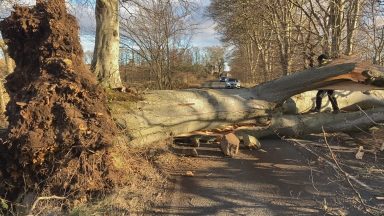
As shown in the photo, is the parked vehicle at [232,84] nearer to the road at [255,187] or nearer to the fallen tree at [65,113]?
the fallen tree at [65,113]

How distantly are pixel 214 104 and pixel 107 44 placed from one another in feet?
8.81

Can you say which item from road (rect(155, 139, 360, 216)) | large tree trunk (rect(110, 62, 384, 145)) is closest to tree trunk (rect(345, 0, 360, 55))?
large tree trunk (rect(110, 62, 384, 145))

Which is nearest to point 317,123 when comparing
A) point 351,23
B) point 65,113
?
point 65,113

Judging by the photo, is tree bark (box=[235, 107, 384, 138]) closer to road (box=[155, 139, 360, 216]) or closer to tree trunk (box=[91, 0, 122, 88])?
road (box=[155, 139, 360, 216])

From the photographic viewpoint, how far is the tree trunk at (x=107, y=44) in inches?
378

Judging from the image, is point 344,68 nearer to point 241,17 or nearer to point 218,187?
point 218,187

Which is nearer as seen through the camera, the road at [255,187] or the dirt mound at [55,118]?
the road at [255,187]

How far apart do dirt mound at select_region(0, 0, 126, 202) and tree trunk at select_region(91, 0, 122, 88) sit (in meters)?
2.13

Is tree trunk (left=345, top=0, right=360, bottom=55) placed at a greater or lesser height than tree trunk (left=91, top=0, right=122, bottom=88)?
greater

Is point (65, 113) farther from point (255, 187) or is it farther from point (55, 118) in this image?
point (255, 187)

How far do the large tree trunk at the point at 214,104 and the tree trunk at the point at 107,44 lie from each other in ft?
3.76

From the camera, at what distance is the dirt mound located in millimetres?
6531

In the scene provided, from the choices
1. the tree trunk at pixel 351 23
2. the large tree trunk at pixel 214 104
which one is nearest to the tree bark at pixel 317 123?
the large tree trunk at pixel 214 104

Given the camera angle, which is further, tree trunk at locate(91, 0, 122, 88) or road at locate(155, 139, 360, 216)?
tree trunk at locate(91, 0, 122, 88)
